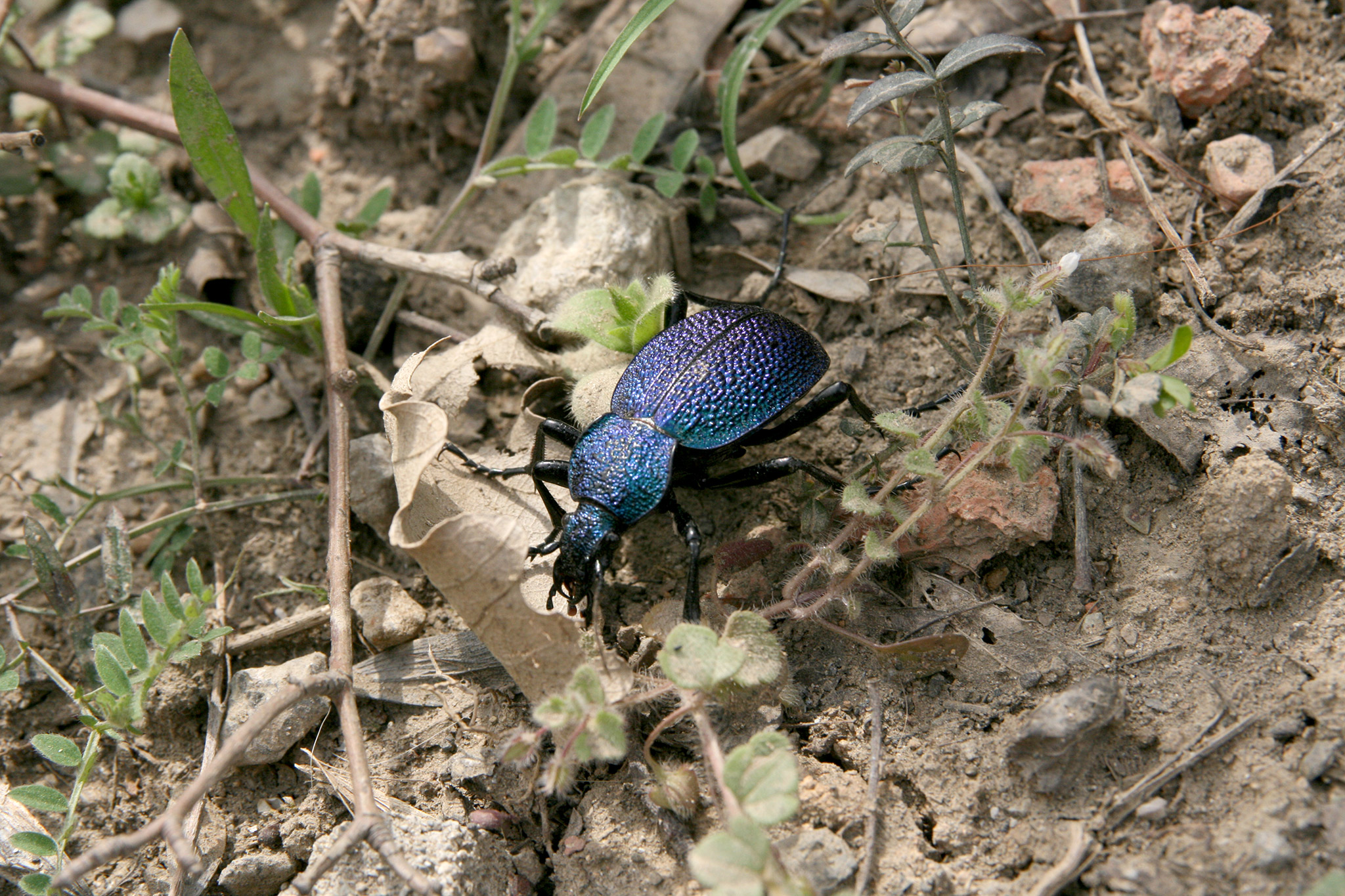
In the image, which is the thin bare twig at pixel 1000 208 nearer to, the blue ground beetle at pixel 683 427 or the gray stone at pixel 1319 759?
the blue ground beetle at pixel 683 427

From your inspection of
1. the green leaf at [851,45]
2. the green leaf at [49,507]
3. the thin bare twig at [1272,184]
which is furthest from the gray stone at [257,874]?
the thin bare twig at [1272,184]

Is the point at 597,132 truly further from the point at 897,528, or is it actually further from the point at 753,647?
the point at 753,647

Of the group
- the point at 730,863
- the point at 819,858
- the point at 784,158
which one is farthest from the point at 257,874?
the point at 784,158

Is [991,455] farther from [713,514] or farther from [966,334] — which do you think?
[713,514]

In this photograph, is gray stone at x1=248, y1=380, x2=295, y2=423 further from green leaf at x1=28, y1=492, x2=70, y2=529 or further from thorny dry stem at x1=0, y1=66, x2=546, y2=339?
green leaf at x1=28, y1=492, x2=70, y2=529

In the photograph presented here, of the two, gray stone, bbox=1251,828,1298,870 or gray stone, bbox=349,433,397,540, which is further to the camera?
gray stone, bbox=349,433,397,540

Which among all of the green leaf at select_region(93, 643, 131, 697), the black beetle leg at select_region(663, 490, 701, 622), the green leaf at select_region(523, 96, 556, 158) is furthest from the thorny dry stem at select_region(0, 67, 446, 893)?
the black beetle leg at select_region(663, 490, 701, 622)
